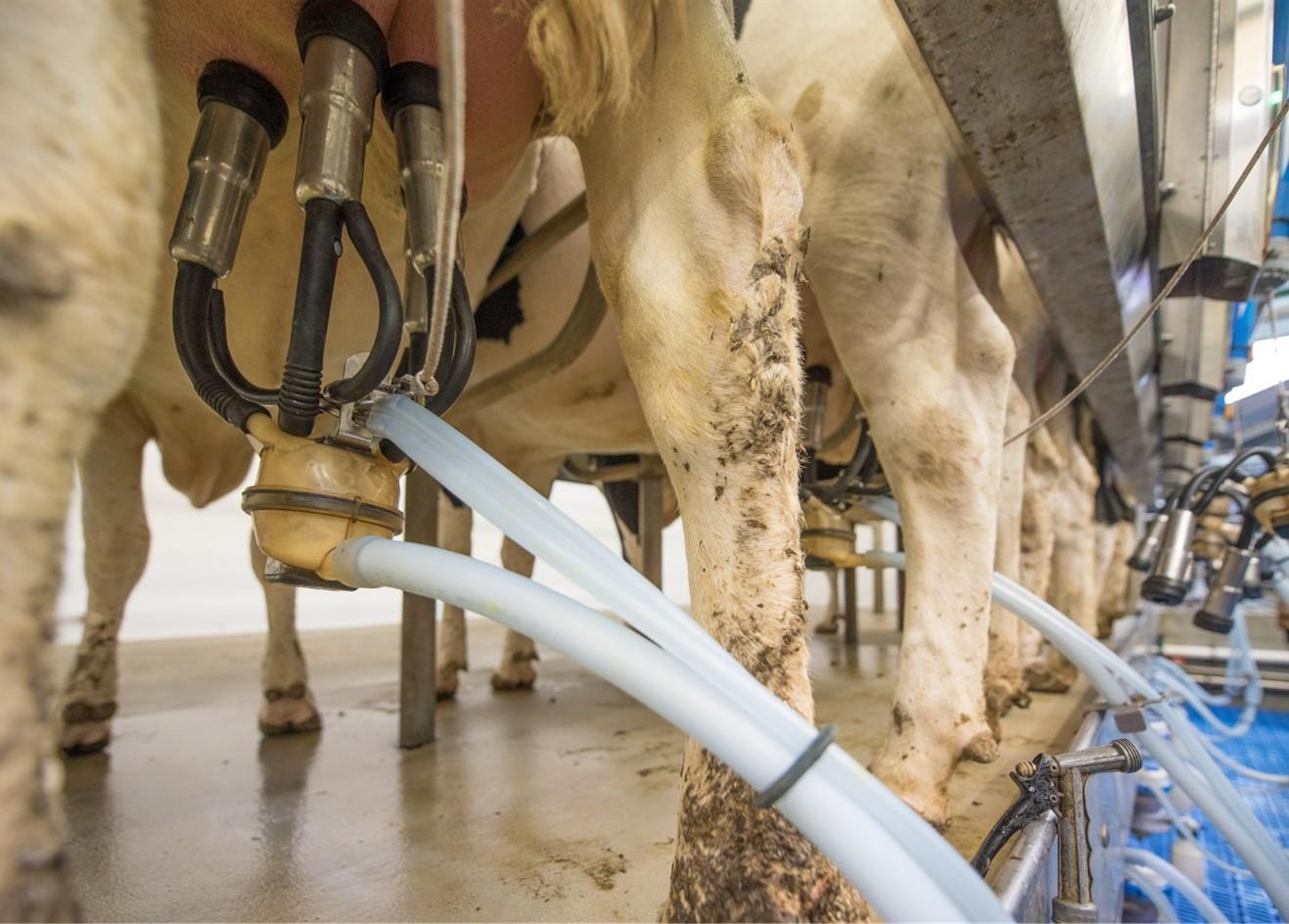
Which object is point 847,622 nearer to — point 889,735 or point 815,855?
point 889,735

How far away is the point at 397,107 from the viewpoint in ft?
1.81

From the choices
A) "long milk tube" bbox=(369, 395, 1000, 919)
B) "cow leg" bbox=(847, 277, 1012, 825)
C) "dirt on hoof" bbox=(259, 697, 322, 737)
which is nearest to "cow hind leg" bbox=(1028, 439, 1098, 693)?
"cow leg" bbox=(847, 277, 1012, 825)

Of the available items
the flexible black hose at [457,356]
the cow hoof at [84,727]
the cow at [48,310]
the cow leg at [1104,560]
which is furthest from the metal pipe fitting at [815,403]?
the cow leg at [1104,560]

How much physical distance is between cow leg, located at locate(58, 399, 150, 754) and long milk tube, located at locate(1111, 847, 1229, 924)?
5.23 ft

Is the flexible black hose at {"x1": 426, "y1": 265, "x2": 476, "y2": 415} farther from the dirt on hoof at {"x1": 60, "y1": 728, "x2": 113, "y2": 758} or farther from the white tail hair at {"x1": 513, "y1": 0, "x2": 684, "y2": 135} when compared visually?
the dirt on hoof at {"x1": 60, "y1": 728, "x2": 113, "y2": 758}

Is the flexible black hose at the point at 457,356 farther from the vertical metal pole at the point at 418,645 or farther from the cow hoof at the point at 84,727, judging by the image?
the cow hoof at the point at 84,727

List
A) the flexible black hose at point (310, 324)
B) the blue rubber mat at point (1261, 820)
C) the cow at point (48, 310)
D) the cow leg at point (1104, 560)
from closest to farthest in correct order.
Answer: the cow at point (48, 310) < the flexible black hose at point (310, 324) < the blue rubber mat at point (1261, 820) < the cow leg at point (1104, 560)

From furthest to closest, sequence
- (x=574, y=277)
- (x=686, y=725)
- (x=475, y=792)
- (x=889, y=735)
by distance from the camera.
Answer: (x=574, y=277), (x=475, y=792), (x=889, y=735), (x=686, y=725)

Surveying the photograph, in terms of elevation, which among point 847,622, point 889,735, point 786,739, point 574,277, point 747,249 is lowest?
point 847,622

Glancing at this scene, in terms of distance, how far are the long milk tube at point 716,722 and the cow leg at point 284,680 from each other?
44.1 inches

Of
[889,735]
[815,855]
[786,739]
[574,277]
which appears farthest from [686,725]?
[574,277]

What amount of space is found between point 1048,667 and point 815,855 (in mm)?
1710

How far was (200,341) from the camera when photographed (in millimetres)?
487

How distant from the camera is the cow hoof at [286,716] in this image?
136 centimetres
